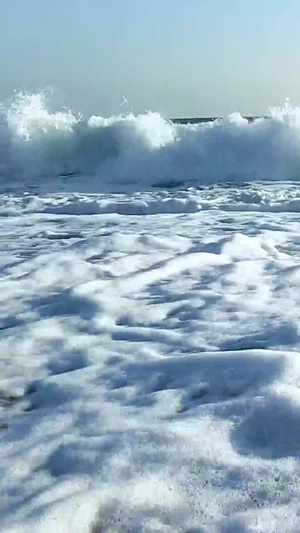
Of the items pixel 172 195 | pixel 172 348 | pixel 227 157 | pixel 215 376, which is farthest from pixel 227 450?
pixel 227 157

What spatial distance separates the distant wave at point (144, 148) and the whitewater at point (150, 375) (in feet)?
21.7

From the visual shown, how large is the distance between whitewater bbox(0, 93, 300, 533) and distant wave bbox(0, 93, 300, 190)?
6.62 meters

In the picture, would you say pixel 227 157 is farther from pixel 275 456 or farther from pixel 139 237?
pixel 275 456

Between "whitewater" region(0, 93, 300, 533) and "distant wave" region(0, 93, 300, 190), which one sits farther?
"distant wave" region(0, 93, 300, 190)

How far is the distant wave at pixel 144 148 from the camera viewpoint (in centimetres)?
1354

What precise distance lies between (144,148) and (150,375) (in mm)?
12695

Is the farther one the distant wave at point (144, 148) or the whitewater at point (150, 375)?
the distant wave at point (144, 148)

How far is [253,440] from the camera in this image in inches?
79.0

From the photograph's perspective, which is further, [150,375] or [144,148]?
[144,148]

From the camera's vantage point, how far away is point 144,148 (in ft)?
48.7

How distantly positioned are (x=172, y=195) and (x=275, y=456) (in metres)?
8.19

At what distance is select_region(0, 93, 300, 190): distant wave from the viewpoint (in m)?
13.5

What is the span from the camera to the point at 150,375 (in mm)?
2557

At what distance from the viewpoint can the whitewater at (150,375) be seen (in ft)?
5.56
